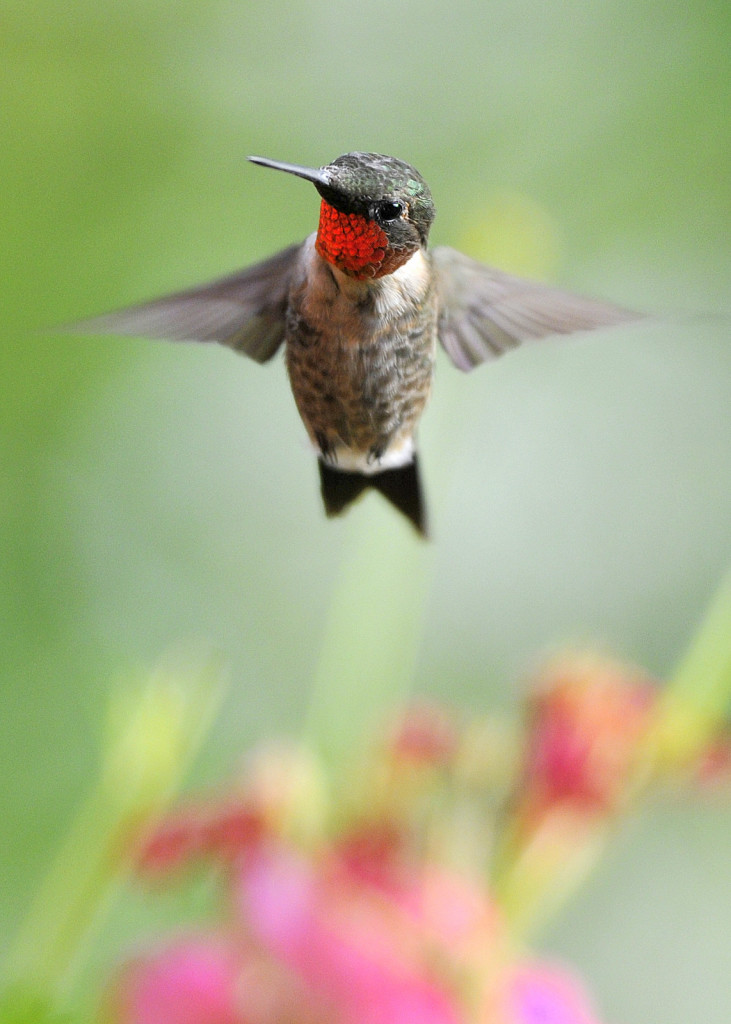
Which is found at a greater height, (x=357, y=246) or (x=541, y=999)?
(x=357, y=246)

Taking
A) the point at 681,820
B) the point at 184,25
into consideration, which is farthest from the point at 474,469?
the point at 184,25

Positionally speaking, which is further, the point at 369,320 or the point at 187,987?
the point at 187,987

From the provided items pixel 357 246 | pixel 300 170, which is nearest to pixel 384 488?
pixel 357 246

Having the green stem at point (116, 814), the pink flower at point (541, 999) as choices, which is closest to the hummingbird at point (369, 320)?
the green stem at point (116, 814)

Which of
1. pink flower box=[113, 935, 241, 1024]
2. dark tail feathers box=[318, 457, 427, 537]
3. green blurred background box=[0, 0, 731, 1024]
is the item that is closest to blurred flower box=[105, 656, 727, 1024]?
pink flower box=[113, 935, 241, 1024]

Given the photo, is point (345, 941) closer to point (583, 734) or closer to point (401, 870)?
point (401, 870)

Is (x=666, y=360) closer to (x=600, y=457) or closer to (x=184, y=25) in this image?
(x=600, y=457)

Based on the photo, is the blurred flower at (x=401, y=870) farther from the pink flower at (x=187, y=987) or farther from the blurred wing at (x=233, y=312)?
the blurred wing at (x=233, y=312)

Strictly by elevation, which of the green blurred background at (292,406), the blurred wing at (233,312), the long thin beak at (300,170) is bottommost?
the green blurred background at (292,406)
